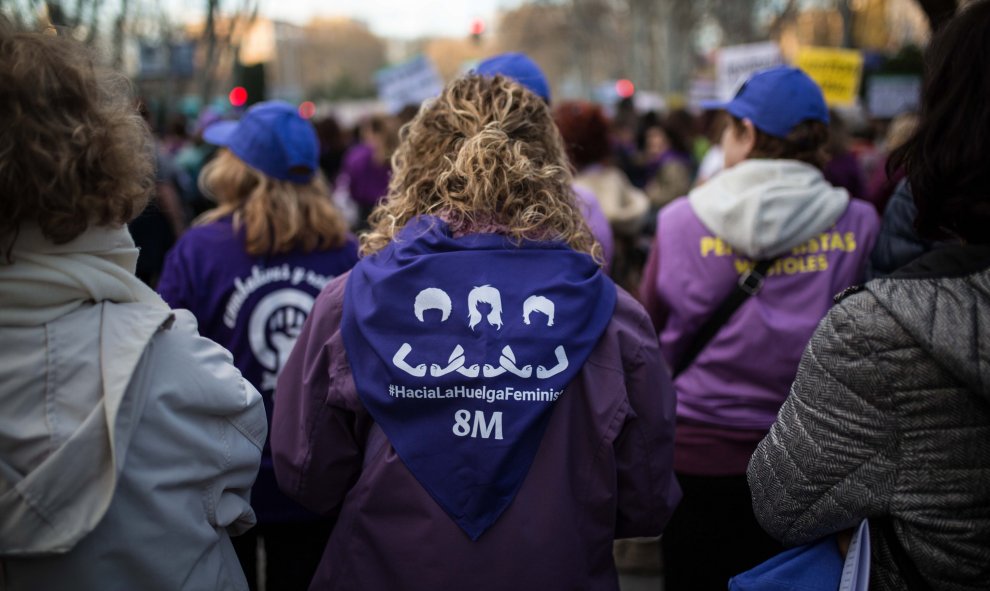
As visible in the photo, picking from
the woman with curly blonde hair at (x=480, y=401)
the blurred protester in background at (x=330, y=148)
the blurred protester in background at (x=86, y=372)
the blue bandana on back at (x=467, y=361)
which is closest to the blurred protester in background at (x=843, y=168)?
the woman with curly blonde hair at (x=480, y=401)

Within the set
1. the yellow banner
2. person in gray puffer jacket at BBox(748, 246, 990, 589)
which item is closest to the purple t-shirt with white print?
person in gray puffer jacket at BBox(748, 246, 990, 589)

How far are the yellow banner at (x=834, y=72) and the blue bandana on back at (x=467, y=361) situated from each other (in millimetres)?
7663

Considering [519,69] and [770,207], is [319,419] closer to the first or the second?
[770,207]

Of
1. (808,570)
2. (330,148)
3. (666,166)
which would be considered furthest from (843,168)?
(330,148)

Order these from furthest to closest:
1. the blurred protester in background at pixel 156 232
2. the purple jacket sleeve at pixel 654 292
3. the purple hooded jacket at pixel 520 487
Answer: the blurred protester in background at pixel 156 232 < the purple jacket sleeve at pixel 654 292 < the purple hooded jacket at pixel 520 487

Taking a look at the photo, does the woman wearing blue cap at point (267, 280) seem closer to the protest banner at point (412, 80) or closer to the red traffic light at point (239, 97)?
the red traffic light at point (239, 97)

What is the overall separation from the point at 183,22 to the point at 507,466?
22588 millimetres

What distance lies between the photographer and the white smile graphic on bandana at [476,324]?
7.28ft

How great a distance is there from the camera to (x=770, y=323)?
321 centimetres

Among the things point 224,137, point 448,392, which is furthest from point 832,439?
point 224,137

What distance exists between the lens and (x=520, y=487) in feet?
7.29

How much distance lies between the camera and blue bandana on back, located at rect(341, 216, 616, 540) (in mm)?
2199

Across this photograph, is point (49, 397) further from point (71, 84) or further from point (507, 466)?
point (507, 466)

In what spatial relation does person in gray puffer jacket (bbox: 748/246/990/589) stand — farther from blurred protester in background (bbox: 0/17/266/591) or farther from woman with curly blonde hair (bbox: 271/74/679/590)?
blurred protester in background (bbox: 0/17/266/591)
